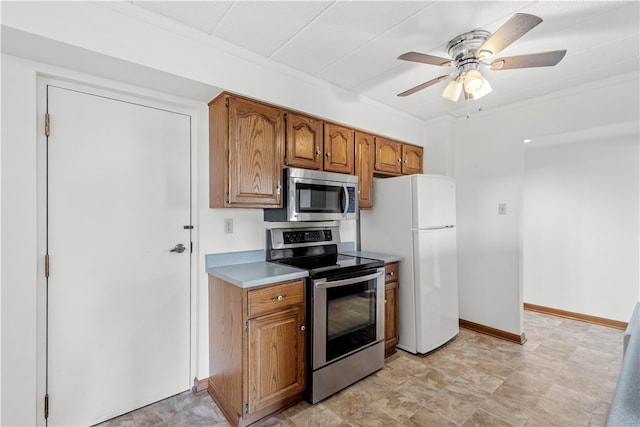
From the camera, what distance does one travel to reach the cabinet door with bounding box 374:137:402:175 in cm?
312

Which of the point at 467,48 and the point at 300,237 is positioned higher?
the point at 467,48

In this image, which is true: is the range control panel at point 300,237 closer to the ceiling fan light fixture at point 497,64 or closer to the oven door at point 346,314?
the oven door at point 346,314

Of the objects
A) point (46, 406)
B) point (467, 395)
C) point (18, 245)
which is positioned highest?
point (18, 245)

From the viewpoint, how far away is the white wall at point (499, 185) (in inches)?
107

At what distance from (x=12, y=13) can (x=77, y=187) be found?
0.88m

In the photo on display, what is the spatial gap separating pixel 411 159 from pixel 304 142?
5.29ft

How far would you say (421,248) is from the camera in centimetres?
273

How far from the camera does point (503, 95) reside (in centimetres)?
284

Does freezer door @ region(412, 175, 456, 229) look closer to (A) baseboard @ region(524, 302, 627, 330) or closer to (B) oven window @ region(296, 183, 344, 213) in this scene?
(B) oven window @ region(296, 183, 344, 213)

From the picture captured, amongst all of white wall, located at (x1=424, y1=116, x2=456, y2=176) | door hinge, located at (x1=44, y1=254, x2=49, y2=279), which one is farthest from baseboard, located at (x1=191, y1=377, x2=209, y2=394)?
white wall, located at (x1=424, y1=116, x2=456, y2=176)

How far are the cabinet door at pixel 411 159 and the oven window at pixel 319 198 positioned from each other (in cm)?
117

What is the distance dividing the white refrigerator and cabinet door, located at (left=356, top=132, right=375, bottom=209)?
0.41ft

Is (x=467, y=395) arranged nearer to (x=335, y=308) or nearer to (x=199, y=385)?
(x=335, y=308)

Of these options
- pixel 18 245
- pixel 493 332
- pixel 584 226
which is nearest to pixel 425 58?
pixel 18 245
